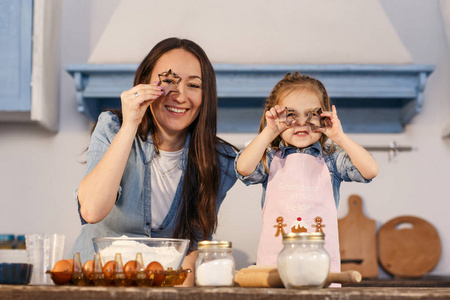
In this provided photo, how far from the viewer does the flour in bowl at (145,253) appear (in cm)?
95

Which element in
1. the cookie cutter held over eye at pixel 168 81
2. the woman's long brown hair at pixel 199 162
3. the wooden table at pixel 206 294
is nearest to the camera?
the wooden table at pixel 206 294

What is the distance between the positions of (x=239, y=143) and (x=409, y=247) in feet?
2.95

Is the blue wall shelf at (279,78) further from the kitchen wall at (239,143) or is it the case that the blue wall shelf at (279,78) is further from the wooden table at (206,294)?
the wooden table at (206,294)

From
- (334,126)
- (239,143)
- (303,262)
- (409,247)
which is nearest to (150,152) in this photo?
(334,126)

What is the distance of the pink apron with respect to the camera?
1.31m

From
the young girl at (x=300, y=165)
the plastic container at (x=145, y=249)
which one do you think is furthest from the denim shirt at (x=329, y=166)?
the plastic container at (x=145, y=249)

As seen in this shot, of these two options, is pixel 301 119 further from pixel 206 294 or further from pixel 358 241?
pixel 358 241

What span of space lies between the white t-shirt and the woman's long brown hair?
1.6 inches

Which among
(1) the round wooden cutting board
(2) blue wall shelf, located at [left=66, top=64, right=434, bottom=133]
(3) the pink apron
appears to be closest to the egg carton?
(3) the pink apron

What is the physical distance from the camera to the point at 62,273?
85 cm

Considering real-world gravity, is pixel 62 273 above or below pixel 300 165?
below

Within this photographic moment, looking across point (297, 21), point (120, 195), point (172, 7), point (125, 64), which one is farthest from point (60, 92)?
point (120, 195)

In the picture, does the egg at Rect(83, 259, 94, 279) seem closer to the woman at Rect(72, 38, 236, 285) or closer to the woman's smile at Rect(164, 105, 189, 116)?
the woman at Rect(72, 38, 236, 285)

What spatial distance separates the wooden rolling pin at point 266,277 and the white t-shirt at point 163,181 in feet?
2.16
